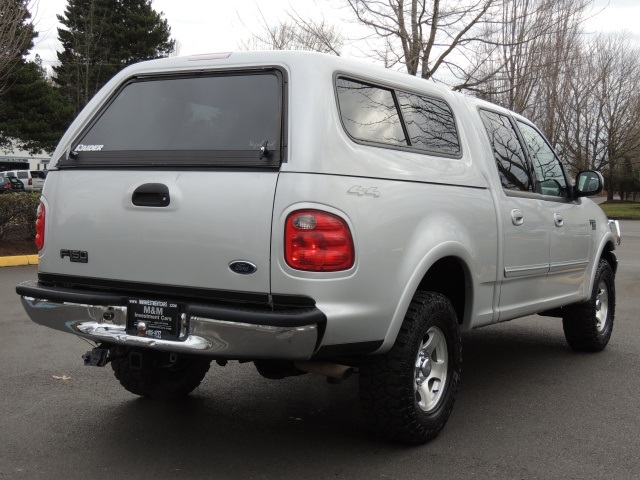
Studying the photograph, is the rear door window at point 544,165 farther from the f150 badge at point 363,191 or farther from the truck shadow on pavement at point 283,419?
the f150 badge at point 363,191

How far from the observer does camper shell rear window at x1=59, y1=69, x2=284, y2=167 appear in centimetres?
352

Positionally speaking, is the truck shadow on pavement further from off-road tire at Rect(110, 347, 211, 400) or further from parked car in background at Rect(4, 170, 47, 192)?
parked car in background at Rect(4, 170, 47, 192)

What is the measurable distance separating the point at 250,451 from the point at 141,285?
3.40 ft

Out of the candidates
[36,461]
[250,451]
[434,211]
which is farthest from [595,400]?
[36,461]

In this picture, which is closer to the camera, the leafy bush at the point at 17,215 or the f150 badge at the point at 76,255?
the f150 badge at the point at 76,255

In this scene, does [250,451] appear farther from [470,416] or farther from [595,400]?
[595,400]

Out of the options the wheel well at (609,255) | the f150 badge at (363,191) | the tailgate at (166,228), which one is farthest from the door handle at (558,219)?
the tailgate at (166,228)

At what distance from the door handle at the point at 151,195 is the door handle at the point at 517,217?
2.27 metres

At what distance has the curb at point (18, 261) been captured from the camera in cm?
1190

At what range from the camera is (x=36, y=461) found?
146 inches

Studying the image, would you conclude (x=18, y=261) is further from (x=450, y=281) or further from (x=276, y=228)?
(x=276, y=228)

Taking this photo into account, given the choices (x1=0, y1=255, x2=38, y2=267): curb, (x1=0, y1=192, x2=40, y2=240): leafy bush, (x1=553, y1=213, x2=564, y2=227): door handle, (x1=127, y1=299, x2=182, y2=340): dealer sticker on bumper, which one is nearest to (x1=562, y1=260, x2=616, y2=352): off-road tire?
(x1=553, y1=213, x2=564, y2=227): door handle

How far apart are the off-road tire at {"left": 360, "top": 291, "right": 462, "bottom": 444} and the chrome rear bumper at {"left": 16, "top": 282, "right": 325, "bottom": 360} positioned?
0.55 meters

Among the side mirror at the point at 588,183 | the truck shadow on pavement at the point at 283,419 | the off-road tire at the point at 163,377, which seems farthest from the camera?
the side mirror at the point at 588,183
